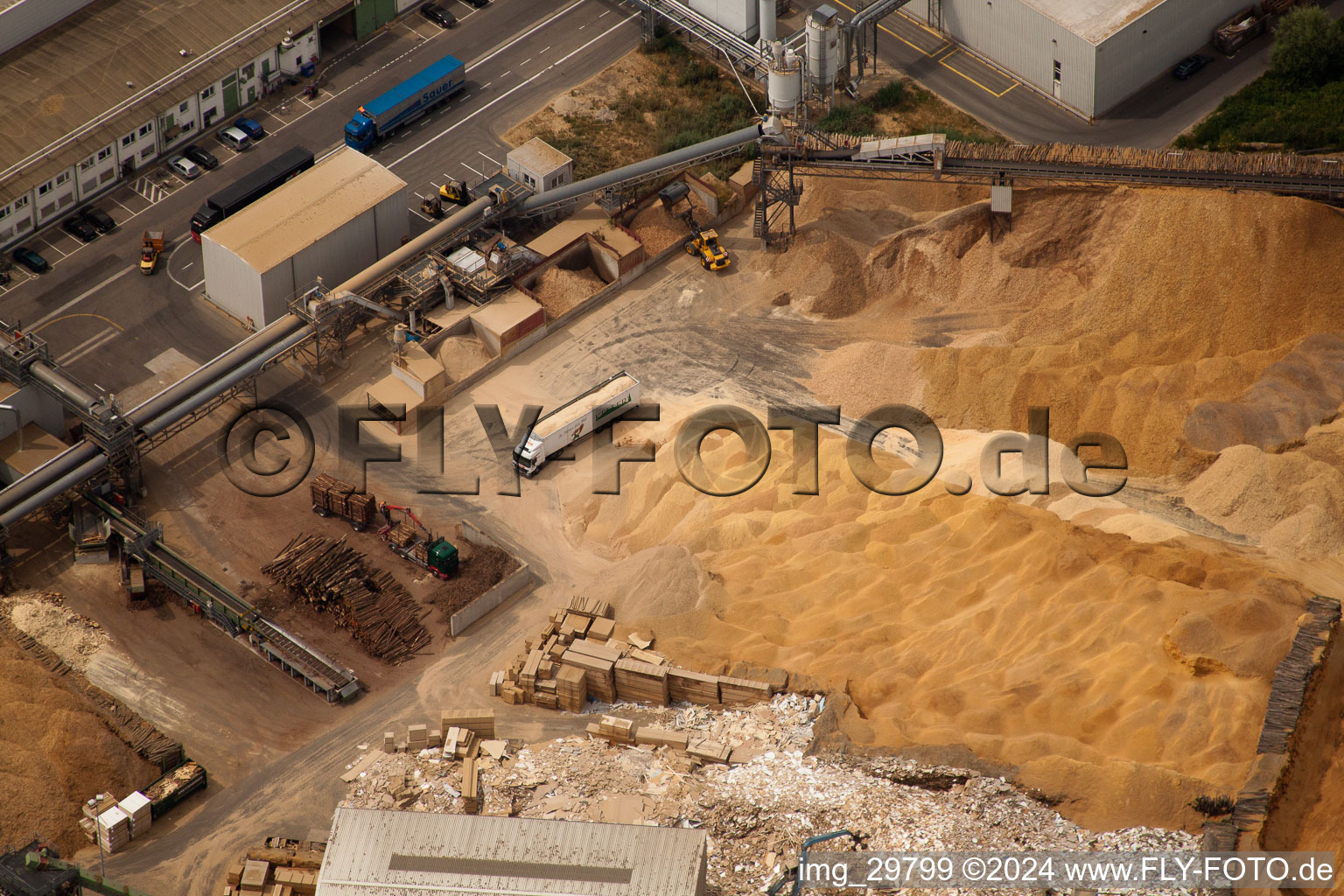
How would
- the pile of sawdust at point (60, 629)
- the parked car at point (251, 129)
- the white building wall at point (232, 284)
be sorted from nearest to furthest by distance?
the pile of sawdust at point (60, 629) < the white building wall at point (232, 284) < the parked car at point (251, 129)

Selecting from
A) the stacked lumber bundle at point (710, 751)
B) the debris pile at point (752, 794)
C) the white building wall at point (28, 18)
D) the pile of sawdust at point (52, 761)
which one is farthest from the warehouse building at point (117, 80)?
the stacked lumber bundle at point (710, 751)

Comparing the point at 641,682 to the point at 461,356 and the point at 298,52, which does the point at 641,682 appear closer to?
the point at 461,356

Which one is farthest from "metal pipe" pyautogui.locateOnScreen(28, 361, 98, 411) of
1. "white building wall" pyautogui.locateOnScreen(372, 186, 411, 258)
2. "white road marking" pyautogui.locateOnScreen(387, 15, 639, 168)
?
"white road marking" pyautogui.locateOnScreen(387, 15, 639, 168)

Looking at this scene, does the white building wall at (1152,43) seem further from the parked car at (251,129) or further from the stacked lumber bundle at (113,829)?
the stacked lumber bundle at (113,829)

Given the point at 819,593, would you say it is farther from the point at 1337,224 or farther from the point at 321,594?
the point at 1337,224

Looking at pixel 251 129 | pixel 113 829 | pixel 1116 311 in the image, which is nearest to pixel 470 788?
pixel 113 829

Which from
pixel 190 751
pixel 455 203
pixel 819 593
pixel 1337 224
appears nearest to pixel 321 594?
pixel 190 751
